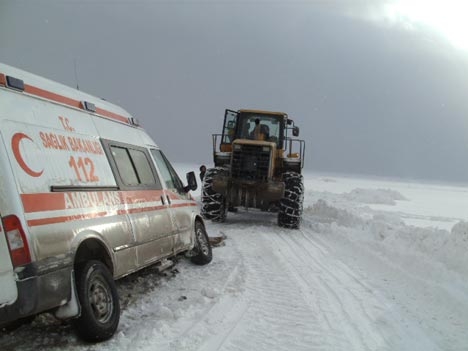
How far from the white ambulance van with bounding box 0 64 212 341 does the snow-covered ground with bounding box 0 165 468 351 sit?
51 cm

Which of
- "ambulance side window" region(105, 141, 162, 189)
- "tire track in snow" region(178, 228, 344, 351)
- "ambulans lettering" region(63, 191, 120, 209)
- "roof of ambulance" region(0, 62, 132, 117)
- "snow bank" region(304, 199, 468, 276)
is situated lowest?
"snow bank" region(304, 199, 468, 276)

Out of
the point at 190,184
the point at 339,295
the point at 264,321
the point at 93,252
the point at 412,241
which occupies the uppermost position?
the point at 190,184

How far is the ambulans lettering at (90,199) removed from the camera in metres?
3.62

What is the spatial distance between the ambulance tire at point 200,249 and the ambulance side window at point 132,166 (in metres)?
1.51

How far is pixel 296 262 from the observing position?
7.21 metres

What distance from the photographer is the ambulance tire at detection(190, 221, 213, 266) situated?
668cm

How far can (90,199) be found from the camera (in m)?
3.92


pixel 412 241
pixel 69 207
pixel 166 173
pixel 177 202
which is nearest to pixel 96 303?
pixel 69 207

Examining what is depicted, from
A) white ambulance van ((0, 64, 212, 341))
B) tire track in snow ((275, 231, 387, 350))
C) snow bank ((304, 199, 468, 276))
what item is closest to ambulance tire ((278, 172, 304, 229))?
snow bank ((304, 199, 468, 276))

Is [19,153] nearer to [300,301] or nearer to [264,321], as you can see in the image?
[264,321]

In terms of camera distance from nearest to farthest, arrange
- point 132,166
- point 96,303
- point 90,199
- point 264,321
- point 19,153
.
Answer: point 19,153 < point 96,303 < point 90,199 < point 264,321 < point 132,166

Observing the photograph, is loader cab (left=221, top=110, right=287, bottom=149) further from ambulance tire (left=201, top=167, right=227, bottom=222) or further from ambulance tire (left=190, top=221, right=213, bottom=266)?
ambulance tire (left=190, top=221, right=213, bottom=266)

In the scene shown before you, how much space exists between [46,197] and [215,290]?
2679mm

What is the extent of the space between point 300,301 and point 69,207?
118 inches
